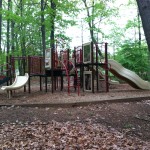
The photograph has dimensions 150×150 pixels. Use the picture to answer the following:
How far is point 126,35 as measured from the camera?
76.5ft

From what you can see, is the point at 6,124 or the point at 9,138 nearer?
the point at 9,138

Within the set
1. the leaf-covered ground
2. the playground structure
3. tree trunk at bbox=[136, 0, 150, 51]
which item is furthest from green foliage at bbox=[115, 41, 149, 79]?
tree trunk at bbox=[136, 0, 150, 51]

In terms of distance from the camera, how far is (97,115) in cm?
570

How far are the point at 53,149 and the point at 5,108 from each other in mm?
3327

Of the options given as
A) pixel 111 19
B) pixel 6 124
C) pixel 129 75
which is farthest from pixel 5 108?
pixel 111 19

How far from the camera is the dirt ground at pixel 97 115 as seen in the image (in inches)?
195

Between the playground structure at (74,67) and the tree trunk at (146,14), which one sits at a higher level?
the tree trunk at (146,14)

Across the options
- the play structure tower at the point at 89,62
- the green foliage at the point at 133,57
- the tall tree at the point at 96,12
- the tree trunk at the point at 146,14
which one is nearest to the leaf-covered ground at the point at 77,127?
the tree trunk at the point at 146,14

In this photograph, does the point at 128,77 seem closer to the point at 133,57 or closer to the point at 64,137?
the point at 133,57

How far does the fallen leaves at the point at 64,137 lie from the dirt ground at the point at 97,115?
240 millimetres

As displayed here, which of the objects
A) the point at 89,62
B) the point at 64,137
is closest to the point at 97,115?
Result: the point at 64,137

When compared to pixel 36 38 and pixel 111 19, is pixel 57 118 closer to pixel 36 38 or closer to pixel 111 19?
pixel 36 38

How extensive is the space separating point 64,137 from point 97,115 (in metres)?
1.72

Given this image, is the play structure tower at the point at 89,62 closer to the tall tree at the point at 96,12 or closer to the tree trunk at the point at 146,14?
the tree trunk at the point at 146,14
